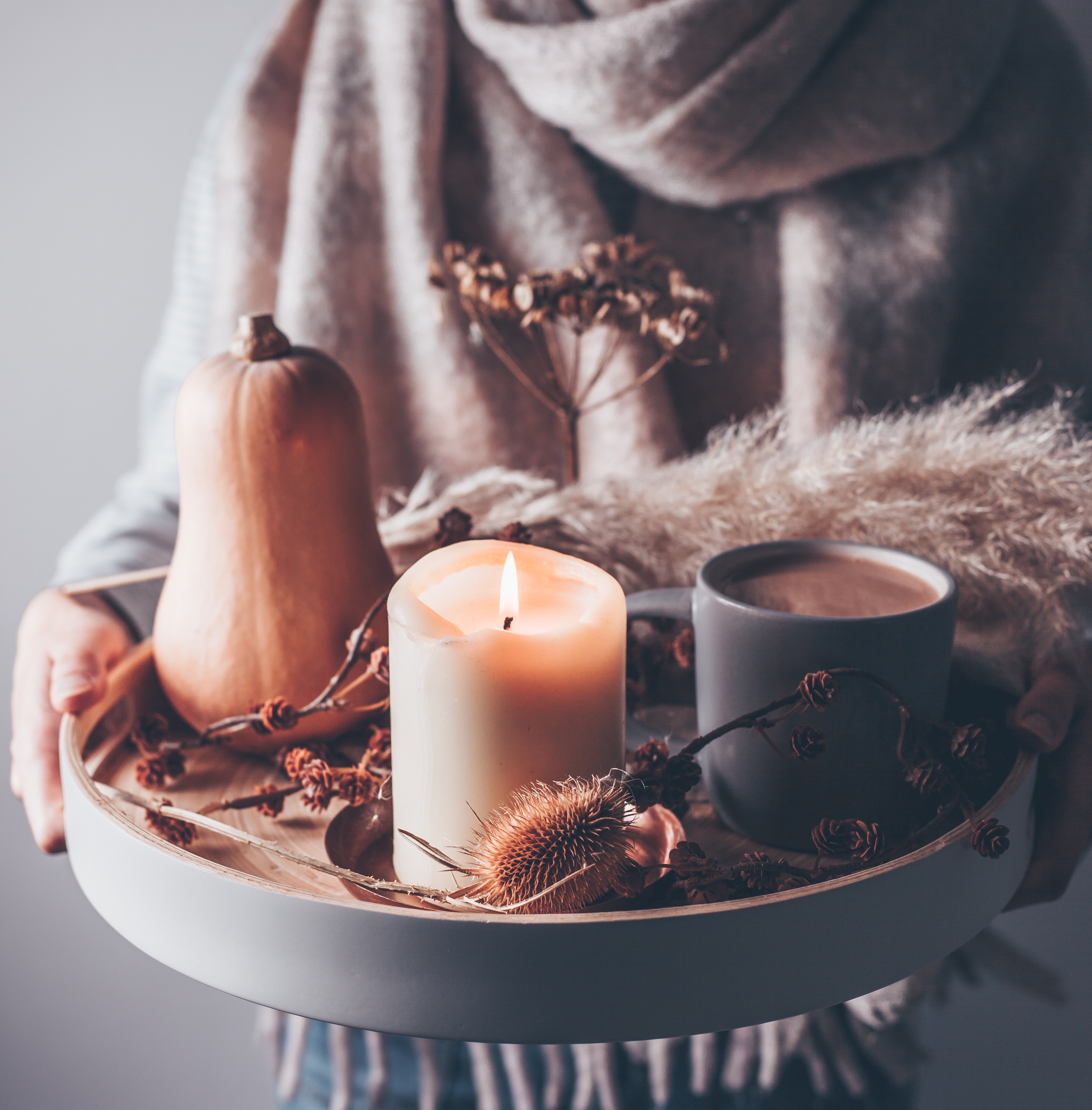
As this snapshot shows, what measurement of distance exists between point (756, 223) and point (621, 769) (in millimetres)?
604

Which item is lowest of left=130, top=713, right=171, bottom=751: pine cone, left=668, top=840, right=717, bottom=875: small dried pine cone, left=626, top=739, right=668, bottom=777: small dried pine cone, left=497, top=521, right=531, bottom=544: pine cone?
left=130, top=713, right=171, bottom=751: pine cone

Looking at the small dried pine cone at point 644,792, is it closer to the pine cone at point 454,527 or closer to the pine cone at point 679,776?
the pine cone at point 679,776

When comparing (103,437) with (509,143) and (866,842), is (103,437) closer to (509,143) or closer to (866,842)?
(509,143)

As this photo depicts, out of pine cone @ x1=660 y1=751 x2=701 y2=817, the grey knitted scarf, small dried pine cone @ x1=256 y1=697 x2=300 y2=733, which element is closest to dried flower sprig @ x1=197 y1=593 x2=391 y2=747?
small dried pine cone @ x1=256 y1=697 x2=300 y2=733

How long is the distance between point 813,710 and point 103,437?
74cm

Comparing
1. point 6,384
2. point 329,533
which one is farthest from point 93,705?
A: point 6,384

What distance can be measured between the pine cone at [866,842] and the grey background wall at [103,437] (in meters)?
0.53

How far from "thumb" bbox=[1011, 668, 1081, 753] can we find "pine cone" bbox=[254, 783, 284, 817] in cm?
27

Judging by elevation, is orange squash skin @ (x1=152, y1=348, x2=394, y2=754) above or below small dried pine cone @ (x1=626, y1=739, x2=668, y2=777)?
above

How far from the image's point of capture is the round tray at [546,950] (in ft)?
0.79

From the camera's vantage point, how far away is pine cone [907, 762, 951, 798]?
0.29m

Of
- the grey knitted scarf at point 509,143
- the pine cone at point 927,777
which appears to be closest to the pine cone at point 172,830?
the pine cone at point 927,777

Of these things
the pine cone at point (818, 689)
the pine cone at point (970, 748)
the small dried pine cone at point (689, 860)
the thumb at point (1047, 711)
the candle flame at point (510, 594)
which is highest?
the candle flame at point (510, 594)

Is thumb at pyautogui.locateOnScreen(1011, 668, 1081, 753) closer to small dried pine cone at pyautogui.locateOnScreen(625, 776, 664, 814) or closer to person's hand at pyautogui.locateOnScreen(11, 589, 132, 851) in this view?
small dried pine cone at pyautogui.locateOnScreen(625, 776, 664, 814)
